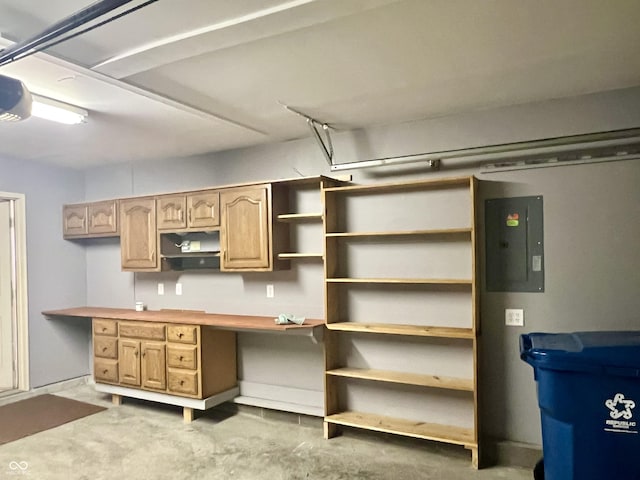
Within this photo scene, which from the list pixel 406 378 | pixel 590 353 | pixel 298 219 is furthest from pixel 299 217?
pixel 590 353

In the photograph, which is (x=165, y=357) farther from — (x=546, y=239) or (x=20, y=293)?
(x=546, y=239)

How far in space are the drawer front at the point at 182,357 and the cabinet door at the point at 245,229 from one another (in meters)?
0.78

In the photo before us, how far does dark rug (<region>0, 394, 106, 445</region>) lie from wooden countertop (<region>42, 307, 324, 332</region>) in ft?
2.88

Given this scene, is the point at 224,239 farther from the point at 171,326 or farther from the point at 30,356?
the point at 30,356

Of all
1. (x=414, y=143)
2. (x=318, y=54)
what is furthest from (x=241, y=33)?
(x=414, y=143)

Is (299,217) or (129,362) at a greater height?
(299,217)

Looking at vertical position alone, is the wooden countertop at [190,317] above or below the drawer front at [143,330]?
above

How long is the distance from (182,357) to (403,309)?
1.98 meters

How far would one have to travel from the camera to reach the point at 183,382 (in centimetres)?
405

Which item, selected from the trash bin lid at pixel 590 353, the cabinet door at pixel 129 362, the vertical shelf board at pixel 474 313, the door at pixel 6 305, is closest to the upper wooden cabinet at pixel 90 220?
the door at pixel 6 305

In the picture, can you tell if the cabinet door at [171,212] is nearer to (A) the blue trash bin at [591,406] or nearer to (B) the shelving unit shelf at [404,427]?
(B) the shelving unit shelf at [404,427]

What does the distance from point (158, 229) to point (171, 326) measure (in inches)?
39.2

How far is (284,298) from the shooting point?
13.8ft

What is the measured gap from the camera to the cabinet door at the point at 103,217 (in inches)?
191
